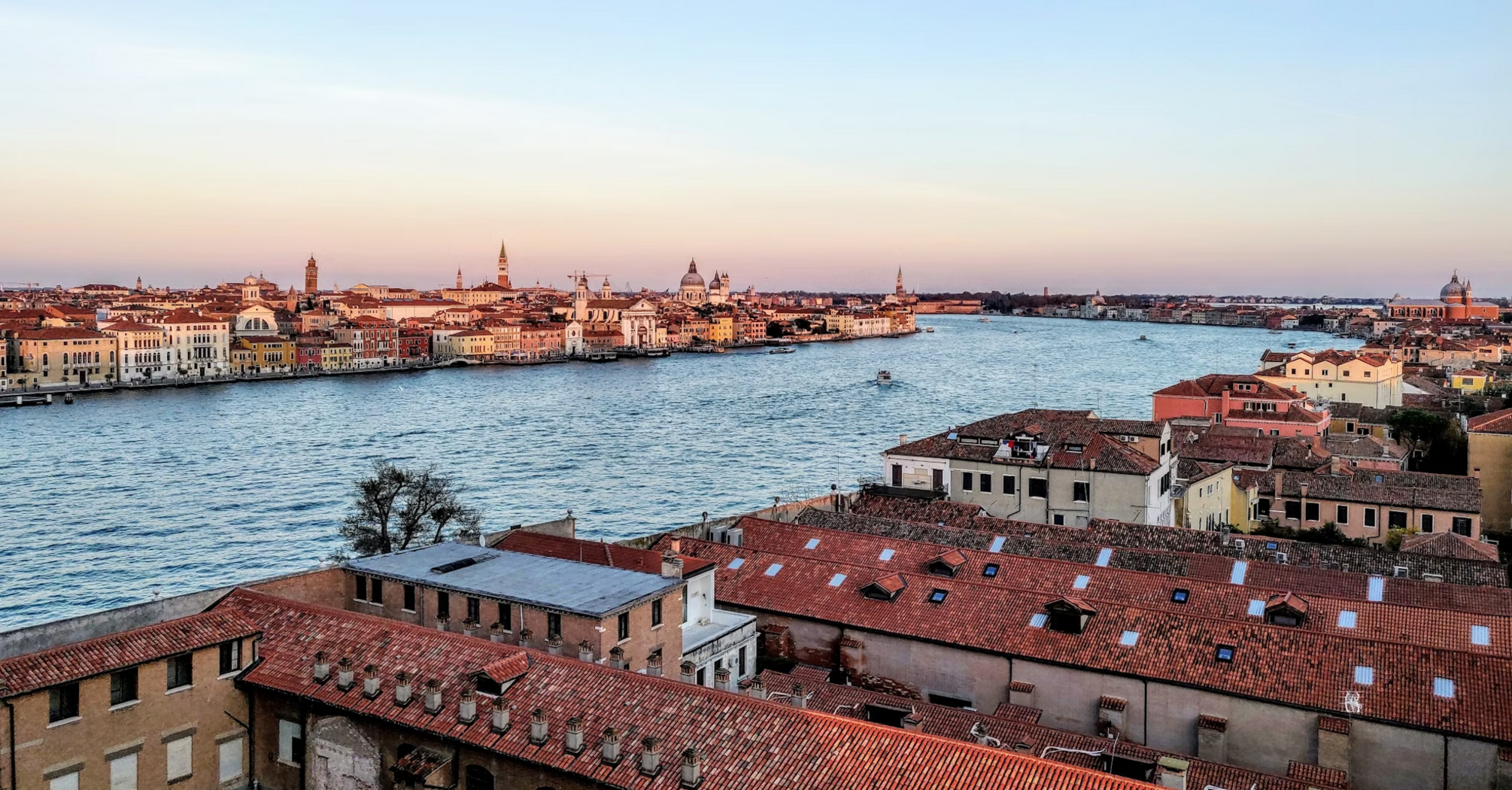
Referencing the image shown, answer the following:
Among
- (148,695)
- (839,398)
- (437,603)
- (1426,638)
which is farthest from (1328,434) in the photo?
(839,398)

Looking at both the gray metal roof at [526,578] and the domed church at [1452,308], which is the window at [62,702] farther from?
the domed church at [1452,308]

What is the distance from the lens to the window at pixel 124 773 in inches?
354

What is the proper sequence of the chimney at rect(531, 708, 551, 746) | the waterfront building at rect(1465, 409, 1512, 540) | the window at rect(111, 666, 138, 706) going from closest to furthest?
the chimney at rect(531, 708, 551, 746)
the window at rect(111, 666, 138, 706)
the waterfront building at rect(1465, 409, 1512, 540)

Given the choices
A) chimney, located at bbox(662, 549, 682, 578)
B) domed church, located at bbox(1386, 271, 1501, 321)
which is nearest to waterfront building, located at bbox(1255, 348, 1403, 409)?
chimney, located at bbox(662, 549, 682, 578)

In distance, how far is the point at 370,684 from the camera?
9312mm

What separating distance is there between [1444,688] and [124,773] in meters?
11.7

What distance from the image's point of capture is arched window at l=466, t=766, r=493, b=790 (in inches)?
339

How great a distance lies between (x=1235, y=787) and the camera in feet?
27.8

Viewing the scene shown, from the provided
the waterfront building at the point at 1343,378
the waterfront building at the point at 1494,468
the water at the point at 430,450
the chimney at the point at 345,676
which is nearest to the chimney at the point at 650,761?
the chimney at the point at 345,676

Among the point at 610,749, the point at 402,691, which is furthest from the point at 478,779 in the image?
the point at 610,749

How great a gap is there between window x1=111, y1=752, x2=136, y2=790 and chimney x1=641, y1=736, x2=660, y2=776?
459 cm

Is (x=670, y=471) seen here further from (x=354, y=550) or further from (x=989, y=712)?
(x=989, y=712)

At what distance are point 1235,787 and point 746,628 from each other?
5880 millimetres

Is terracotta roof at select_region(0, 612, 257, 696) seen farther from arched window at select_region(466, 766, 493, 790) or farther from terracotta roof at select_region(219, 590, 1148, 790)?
arched window at select_region(466, 766, 493, 790)
